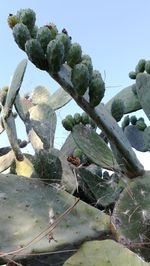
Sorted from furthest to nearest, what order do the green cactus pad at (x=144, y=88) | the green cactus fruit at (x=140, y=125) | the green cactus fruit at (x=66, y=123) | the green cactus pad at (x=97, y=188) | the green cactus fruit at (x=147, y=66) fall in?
the green cactus fruit at (x=140, y=125)
the green cactus fruit at (x=147, y=66)
the green cactus fruit at (x=66, y=123)
the green cactus pad at (x=144, y=88)
the green cactus pad at (x=97, y=188)

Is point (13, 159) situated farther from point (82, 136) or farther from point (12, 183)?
point (12, 183)

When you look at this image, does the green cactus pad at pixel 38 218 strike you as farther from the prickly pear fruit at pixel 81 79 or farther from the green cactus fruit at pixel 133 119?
the green cactus fruit at pixel 133 119

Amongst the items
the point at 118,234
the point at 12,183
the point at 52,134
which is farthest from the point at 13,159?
the point at 118,234

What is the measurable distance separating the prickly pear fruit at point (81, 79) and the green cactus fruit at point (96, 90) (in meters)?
0.05

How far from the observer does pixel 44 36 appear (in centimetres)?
157

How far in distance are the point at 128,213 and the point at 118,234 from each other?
77 mm

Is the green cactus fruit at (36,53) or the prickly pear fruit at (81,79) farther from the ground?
the green cactus fruit at (36,53)

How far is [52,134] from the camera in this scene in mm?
1969

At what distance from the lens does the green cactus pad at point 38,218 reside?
4.43ft

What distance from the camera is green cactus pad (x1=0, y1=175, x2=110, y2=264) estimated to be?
1352 mm

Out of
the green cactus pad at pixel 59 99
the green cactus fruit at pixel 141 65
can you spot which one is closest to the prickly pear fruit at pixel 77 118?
the green cactus pad at pixel 59 99

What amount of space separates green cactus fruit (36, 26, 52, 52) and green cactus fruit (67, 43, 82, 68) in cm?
9

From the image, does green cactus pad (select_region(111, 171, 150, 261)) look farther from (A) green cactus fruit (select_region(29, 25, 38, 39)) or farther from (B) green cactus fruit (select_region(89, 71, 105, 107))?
(A) green cactus fruit (select_region(29, 25, 38, 39))

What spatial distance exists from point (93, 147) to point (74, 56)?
35cm
